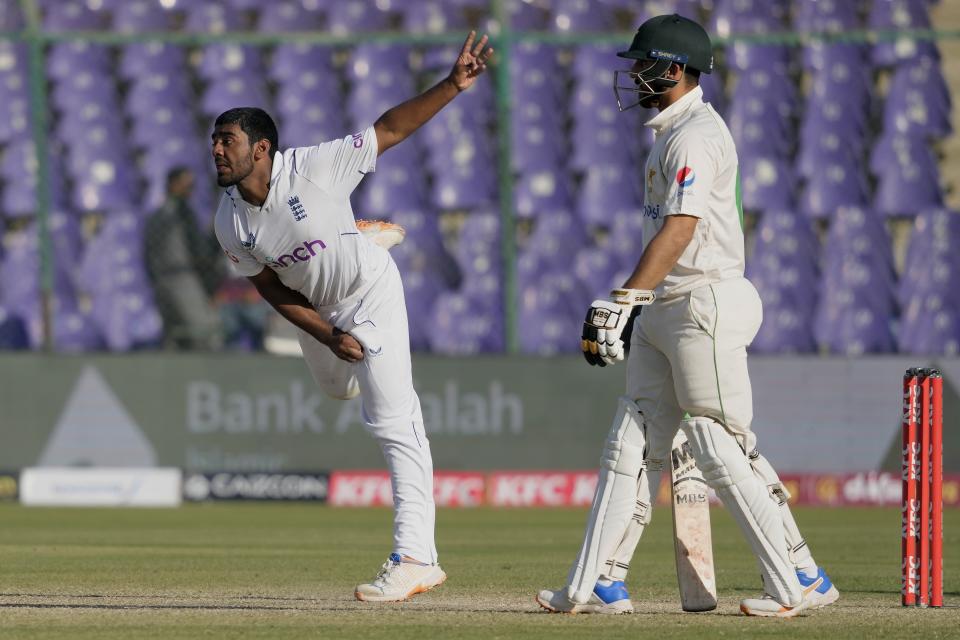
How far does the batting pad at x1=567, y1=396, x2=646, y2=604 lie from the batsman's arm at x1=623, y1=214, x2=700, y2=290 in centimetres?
55

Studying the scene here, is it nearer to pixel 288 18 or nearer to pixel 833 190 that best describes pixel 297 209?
pixel 833 190

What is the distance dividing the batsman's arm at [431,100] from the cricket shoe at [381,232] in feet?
1.67

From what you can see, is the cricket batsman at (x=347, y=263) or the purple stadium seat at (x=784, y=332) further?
the purple stadium seat at (x=784, y=332)

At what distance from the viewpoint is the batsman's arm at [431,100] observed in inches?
235

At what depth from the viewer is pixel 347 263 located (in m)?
6.15

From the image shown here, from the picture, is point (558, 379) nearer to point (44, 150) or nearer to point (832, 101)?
point (832, 101)

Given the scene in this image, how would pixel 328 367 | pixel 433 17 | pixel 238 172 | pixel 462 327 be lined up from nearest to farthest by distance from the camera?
1. pixel 238 172
2. pixel 328 367
3. pixel 462 327
4. pixel 433 17

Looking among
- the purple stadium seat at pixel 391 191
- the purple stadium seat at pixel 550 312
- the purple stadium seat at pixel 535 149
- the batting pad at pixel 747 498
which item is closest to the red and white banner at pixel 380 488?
the purple stadium seat at pixel 550 312

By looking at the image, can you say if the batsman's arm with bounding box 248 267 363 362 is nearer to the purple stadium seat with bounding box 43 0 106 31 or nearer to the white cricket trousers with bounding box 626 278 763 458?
the white cricket trousers with bounding box 626 278 763 458

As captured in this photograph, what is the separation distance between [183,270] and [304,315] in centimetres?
819

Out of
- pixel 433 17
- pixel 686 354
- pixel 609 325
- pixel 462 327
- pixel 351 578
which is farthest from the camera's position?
pixel 433 17

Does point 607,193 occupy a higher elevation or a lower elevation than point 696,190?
higher

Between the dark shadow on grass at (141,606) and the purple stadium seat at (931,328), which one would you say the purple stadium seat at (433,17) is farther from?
the dark shadow on grass at (141,606)

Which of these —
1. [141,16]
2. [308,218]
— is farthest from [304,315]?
[141,16]
